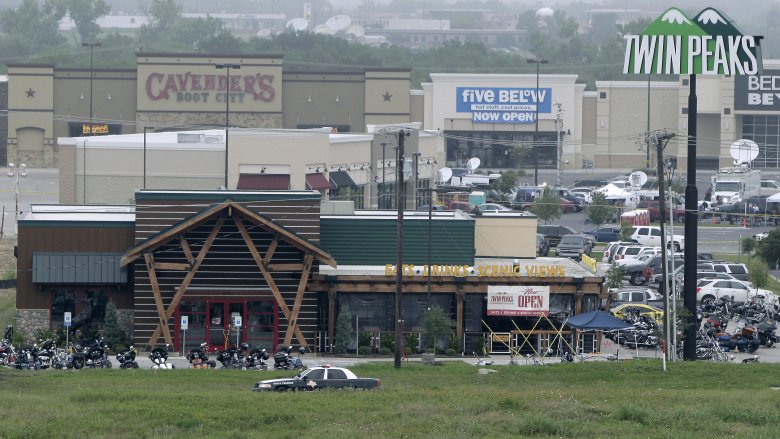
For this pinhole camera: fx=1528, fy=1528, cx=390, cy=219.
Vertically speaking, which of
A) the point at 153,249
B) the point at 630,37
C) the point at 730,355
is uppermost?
the point at 630,37

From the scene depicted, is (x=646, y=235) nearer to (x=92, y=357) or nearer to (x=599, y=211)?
(x=599, y=211)

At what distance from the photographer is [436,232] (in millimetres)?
52812

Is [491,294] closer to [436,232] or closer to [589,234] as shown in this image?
[436,232]

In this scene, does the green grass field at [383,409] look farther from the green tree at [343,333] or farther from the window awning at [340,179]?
the window awning at [340,179]

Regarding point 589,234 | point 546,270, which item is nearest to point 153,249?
point 546,270

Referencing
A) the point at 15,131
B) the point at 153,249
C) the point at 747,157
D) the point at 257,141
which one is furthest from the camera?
the point at 15,131

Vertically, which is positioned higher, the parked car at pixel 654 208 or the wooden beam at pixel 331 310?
the parked car at pixel 654 208

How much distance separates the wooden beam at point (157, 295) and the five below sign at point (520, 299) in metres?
10.7

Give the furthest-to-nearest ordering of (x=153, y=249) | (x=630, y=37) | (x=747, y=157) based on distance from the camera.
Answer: (x=747, y=157) < (x=630, y=37) < (x=153, y=249)

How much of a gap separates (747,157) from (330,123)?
39.4 metres

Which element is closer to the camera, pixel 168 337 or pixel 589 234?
pixel 168 337

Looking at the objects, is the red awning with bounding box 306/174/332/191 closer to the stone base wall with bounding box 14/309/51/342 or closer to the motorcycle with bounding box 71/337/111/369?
the stone base wall with bounding box 14/309/51/342

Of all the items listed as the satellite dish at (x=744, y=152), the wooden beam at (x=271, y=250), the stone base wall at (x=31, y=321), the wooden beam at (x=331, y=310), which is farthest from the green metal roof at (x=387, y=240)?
the satellite dish at (x=744, y=152)

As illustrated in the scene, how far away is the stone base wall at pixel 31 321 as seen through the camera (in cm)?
5081
